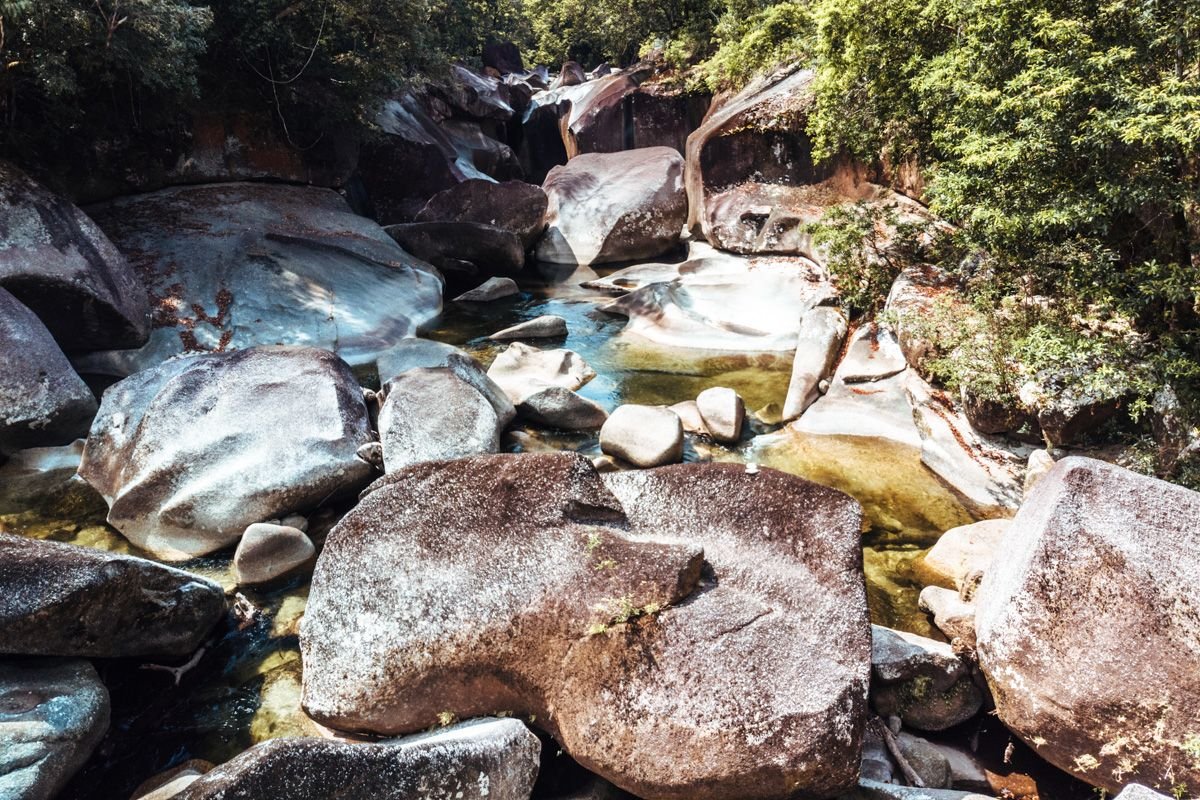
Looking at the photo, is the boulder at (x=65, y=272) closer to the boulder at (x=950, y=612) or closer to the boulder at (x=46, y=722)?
the boulder at (x=46, y=722)

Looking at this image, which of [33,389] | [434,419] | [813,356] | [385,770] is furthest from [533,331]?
[385,770]

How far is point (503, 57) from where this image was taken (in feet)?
121

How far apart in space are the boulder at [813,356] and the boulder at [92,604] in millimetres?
6714

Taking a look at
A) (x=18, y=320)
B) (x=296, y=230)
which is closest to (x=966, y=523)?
(x=18, y=320)

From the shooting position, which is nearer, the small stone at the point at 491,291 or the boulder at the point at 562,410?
the boulder at the point at 562,410

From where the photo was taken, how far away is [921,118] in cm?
1038

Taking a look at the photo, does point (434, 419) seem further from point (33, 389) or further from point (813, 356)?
point (813, 356)

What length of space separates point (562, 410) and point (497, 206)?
955cm

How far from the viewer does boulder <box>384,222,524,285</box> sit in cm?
1557

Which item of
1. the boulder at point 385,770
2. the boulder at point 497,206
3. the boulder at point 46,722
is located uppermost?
the boulder at point 497,206

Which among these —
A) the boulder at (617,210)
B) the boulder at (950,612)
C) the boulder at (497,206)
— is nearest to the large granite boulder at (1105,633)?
the boulder at (950,612)

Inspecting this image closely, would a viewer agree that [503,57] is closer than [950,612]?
No

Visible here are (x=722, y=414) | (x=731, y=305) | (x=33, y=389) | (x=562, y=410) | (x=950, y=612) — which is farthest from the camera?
(x=731, y=305)

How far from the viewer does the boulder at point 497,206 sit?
1658cm
